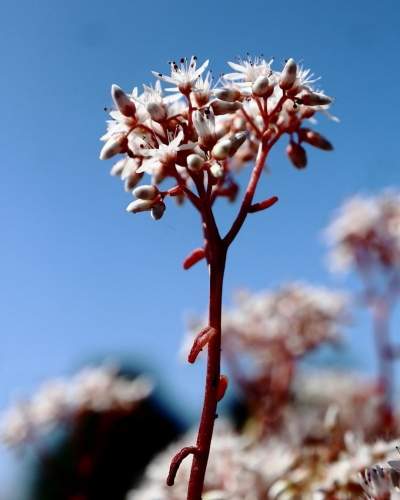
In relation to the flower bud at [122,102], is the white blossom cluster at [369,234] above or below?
above

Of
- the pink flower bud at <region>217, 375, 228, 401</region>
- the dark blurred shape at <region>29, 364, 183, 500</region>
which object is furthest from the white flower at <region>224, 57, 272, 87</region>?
the dark blurred shape at <region>29, 364, 183, 500</region>

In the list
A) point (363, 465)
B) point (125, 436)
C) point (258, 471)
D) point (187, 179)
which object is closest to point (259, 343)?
point (258, 471)

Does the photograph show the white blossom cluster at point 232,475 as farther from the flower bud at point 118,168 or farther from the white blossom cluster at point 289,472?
the flower bud at point 118,168

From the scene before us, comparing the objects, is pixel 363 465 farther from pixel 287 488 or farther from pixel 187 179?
pixel 187 179

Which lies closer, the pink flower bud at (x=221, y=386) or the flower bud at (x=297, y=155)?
the pink flower bud at (x=221, y=386)

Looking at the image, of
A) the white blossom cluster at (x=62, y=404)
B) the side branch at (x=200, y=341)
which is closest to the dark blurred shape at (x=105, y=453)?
the white blossom cluster at (x=62, y=404)

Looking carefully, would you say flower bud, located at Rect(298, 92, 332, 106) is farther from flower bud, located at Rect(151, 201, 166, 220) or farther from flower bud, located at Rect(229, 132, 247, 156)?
flower bud, located at Rect(151, 201, 166, 220)

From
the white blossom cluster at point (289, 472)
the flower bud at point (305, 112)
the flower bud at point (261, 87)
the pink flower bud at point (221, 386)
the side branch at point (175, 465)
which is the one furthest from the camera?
the white blossom cluster at point (289, 472)

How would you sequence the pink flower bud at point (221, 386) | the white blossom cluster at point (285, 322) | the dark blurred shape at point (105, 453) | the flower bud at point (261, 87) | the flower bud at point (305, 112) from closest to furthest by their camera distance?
1. the pink flower bud at point (221, 386)
2. the flower bud at point (261, 87)
3. the flower bud at point (305, 112)
4. the dark blurred shape at point (105, 453)
5. the white blossom cluster at point (285, 322)
